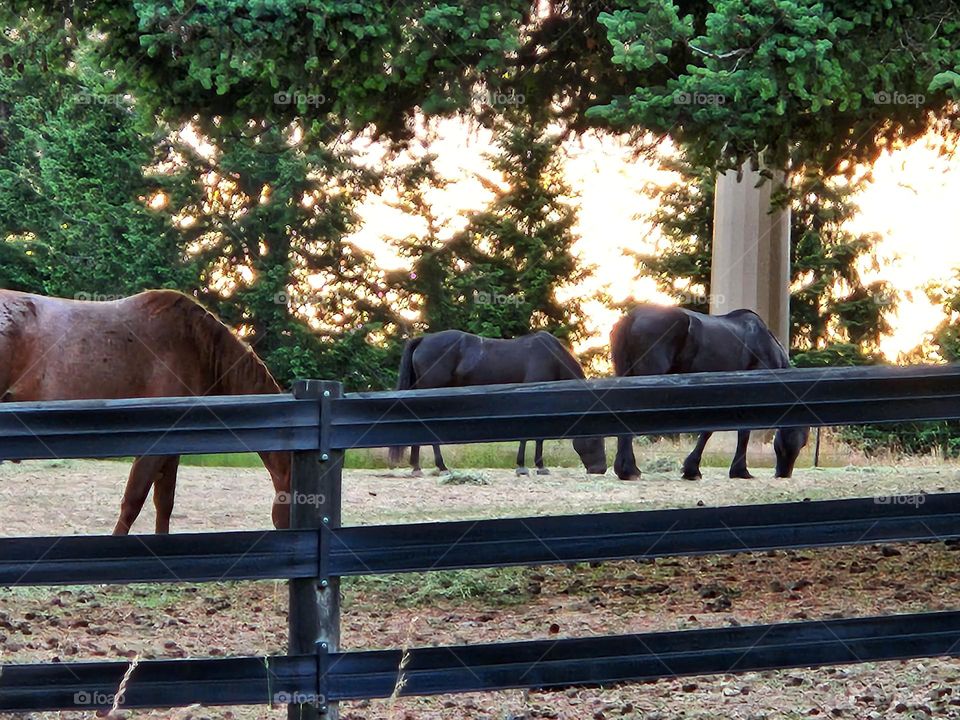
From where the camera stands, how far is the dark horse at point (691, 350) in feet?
44.2

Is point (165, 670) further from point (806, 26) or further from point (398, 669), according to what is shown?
point (806, 26)

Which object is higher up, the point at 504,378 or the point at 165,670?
the point at 504,378

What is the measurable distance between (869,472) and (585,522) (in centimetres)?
1080

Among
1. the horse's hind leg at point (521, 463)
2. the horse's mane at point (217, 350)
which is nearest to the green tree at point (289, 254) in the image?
the horse's hind leg at point (521, 463)

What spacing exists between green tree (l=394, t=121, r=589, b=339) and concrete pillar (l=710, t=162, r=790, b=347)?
622 centimetres

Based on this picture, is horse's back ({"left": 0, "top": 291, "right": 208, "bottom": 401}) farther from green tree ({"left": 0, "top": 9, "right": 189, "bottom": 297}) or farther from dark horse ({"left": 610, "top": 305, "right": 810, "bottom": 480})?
green tree ({"left": 0, "top": 9, "right": 189, "bottom": 297})

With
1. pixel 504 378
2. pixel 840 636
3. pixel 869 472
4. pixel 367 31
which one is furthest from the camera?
pixel 504 378

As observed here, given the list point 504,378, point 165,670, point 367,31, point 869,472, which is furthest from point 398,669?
point 504,378

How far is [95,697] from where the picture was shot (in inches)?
153

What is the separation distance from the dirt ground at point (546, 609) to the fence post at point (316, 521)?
0.36 m

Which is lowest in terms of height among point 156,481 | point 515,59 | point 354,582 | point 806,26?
point 354,582

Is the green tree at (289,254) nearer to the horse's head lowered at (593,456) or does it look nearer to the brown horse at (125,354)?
the horse's head lowered at (593,456)

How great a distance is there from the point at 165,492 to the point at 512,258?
19858mm

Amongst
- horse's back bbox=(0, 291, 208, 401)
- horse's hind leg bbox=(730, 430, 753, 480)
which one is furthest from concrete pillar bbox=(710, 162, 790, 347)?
horse's back bbox=(0, 291, 208, 401)
